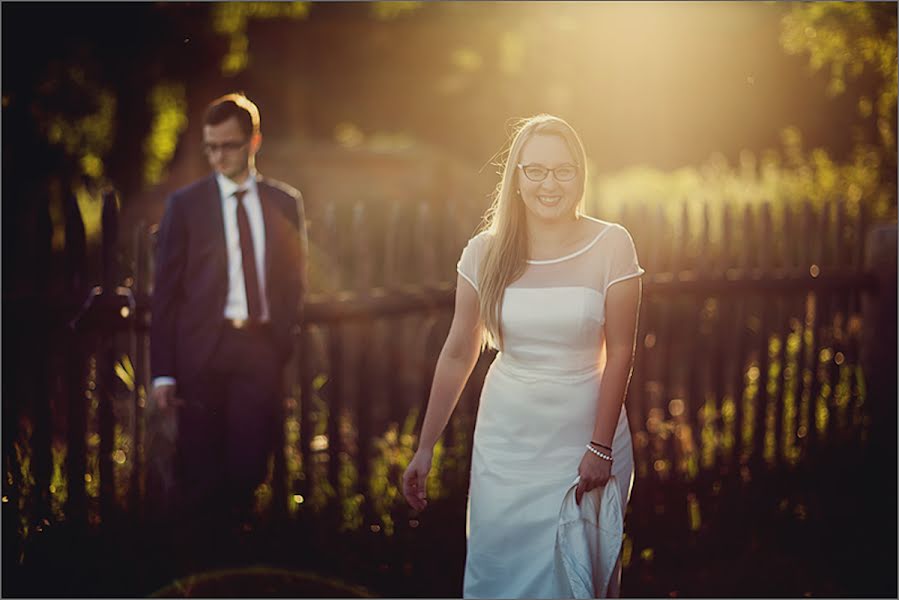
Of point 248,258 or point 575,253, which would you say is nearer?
point 575,253

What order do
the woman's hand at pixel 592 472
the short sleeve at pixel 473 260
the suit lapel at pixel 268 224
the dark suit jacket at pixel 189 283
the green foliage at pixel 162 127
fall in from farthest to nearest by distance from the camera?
the green foliage at pixel 162 127 < the suit lapel at pixel 268 224 < the dark suit jacket at pixel 189 283 < the short sleeve at pixel 473 260 < the woman's hand at pixel 592 472

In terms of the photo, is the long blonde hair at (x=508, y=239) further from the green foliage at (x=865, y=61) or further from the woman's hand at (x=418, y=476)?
the green foliage at (x=865, y=61)

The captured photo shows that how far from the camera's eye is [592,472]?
324 cm

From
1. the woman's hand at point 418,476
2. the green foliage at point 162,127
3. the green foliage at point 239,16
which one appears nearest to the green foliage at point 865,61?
the woman's hand at point 418,476

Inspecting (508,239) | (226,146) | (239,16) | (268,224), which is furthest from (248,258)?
(239,16)

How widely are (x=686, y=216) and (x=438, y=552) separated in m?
2.62

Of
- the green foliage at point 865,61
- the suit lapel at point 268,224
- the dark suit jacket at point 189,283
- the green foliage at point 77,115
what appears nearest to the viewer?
the dark suit jacket at point 189,283

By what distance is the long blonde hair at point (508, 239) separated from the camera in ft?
10.8

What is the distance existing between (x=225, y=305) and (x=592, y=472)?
1.94m

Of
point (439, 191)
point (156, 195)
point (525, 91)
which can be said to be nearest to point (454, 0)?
point (439, 191)

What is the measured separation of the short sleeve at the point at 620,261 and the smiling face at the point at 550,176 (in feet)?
0.61

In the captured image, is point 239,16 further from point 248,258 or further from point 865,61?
point 248,258

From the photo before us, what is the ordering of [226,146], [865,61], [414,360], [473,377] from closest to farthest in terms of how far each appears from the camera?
[226,146]
[473,377]
[414,360]
[865,61]

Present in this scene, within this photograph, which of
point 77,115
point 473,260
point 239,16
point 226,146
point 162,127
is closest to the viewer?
point 473,260
